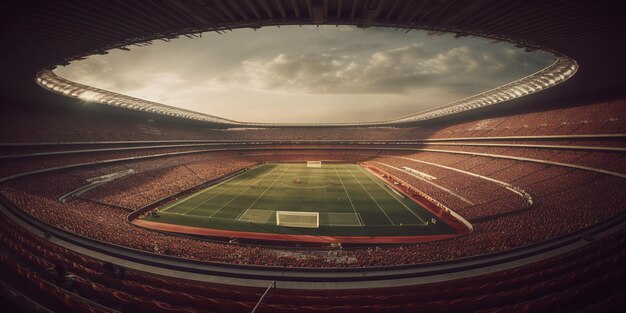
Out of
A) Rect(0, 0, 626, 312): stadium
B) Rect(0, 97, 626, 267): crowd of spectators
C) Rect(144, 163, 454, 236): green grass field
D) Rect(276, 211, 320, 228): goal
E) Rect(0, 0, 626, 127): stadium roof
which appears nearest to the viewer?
Rect(0, 0, 626, 312): stadium

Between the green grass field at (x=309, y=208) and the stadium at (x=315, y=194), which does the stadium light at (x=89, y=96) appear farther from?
the green grass field at (x=309, y=208)

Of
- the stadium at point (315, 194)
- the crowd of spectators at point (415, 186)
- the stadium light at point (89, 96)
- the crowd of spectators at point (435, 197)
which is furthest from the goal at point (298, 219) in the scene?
the stadium light at point (89, 96)

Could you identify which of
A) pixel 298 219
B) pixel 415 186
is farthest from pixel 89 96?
pixel 415 186

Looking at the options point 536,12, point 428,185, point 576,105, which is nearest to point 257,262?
point 536,12

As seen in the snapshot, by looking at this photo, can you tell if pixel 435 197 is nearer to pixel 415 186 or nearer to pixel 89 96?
pixel 415 186

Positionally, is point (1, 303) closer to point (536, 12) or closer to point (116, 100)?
point (536, 12)

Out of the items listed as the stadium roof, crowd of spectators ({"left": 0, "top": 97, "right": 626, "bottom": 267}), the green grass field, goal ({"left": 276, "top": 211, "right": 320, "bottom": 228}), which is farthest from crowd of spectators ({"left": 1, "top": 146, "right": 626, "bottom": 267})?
the stadium roof

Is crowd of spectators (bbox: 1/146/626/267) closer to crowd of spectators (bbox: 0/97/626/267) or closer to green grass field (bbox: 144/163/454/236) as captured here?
crowd of spectators (bbox: 0/97/626/267)
